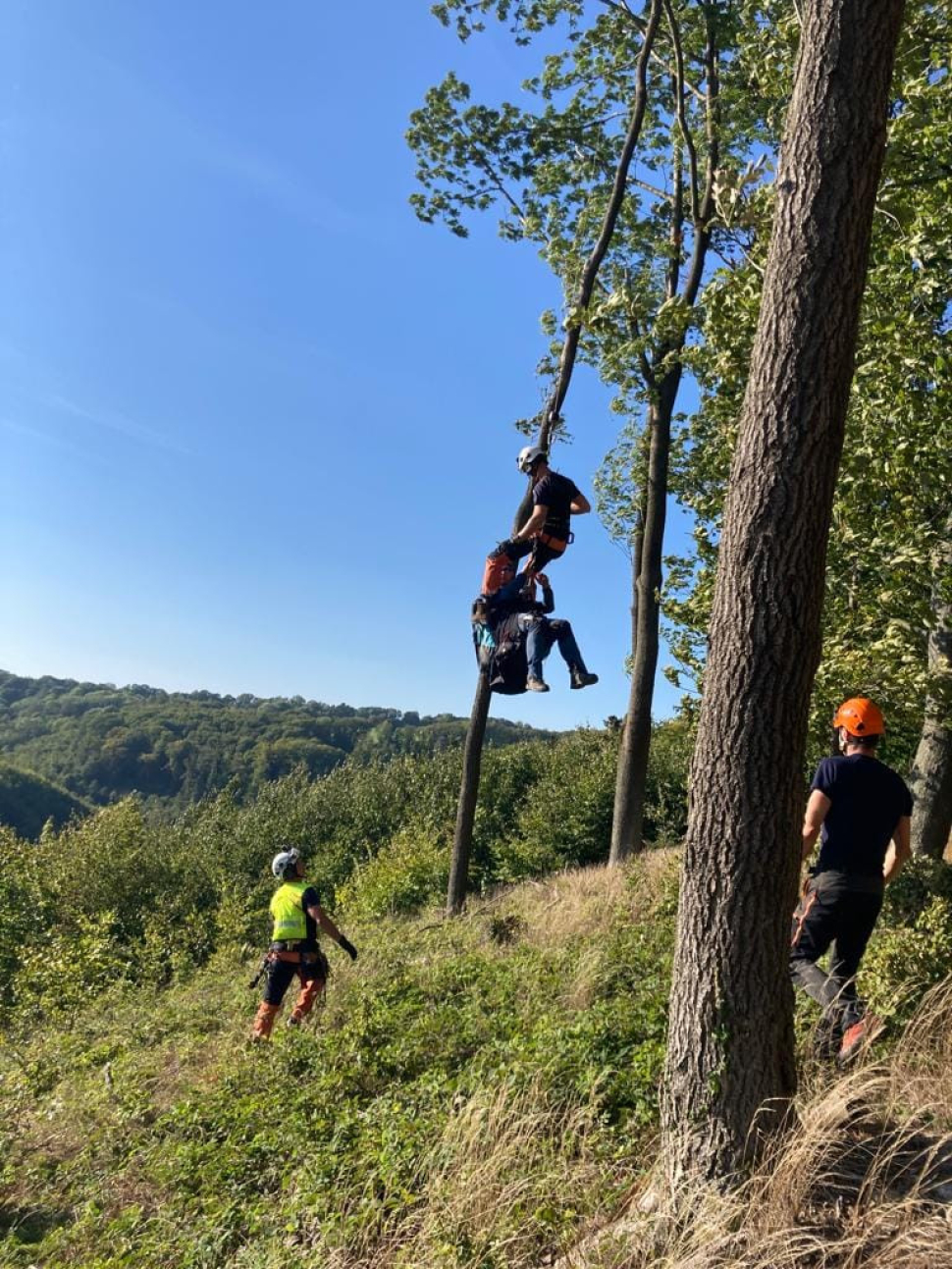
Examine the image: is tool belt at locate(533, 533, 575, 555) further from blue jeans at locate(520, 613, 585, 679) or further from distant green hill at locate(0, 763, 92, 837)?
distant green hill at locate(0, 763, 92, 837)

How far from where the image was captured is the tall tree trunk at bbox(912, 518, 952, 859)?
6879 mm

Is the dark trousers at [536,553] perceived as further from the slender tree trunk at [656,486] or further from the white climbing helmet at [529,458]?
the slender tree trunk at [656,486]

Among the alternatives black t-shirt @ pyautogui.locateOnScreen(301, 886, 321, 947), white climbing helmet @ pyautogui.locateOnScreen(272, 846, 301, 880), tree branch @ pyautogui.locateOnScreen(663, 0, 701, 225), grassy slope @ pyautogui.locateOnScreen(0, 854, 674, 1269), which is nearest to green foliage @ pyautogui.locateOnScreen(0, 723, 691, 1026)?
white climbing helmet @ pyautogui.locateOnScreen(272, 846, 301, 880)

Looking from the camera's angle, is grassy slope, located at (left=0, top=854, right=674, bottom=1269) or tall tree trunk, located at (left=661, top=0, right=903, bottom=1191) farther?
grassy slope, located at (left=0, top=854, right=674, bottom=1269)

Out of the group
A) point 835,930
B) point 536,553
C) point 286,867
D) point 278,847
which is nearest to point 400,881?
point 286,867

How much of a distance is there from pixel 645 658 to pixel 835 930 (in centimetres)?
807

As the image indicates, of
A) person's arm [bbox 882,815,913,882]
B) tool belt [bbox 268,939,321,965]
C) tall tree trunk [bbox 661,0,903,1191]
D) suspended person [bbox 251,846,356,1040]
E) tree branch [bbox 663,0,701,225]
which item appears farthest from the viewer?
tree branch [bbox 663,0,701,225]

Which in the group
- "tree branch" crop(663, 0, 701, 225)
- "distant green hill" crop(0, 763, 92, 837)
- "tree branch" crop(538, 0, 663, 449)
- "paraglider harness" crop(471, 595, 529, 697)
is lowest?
"distant green hill" crop(0, 763, 92, 837)

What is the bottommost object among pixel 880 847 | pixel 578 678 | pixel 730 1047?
pixel 730 1047

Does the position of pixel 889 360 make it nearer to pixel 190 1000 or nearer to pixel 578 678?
pixel 578 678

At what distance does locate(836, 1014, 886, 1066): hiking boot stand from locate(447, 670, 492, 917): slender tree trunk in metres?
6.50

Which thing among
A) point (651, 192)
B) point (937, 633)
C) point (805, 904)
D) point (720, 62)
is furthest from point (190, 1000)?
point (720, 62)

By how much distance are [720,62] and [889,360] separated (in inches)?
346

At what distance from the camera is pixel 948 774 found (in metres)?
7.79
